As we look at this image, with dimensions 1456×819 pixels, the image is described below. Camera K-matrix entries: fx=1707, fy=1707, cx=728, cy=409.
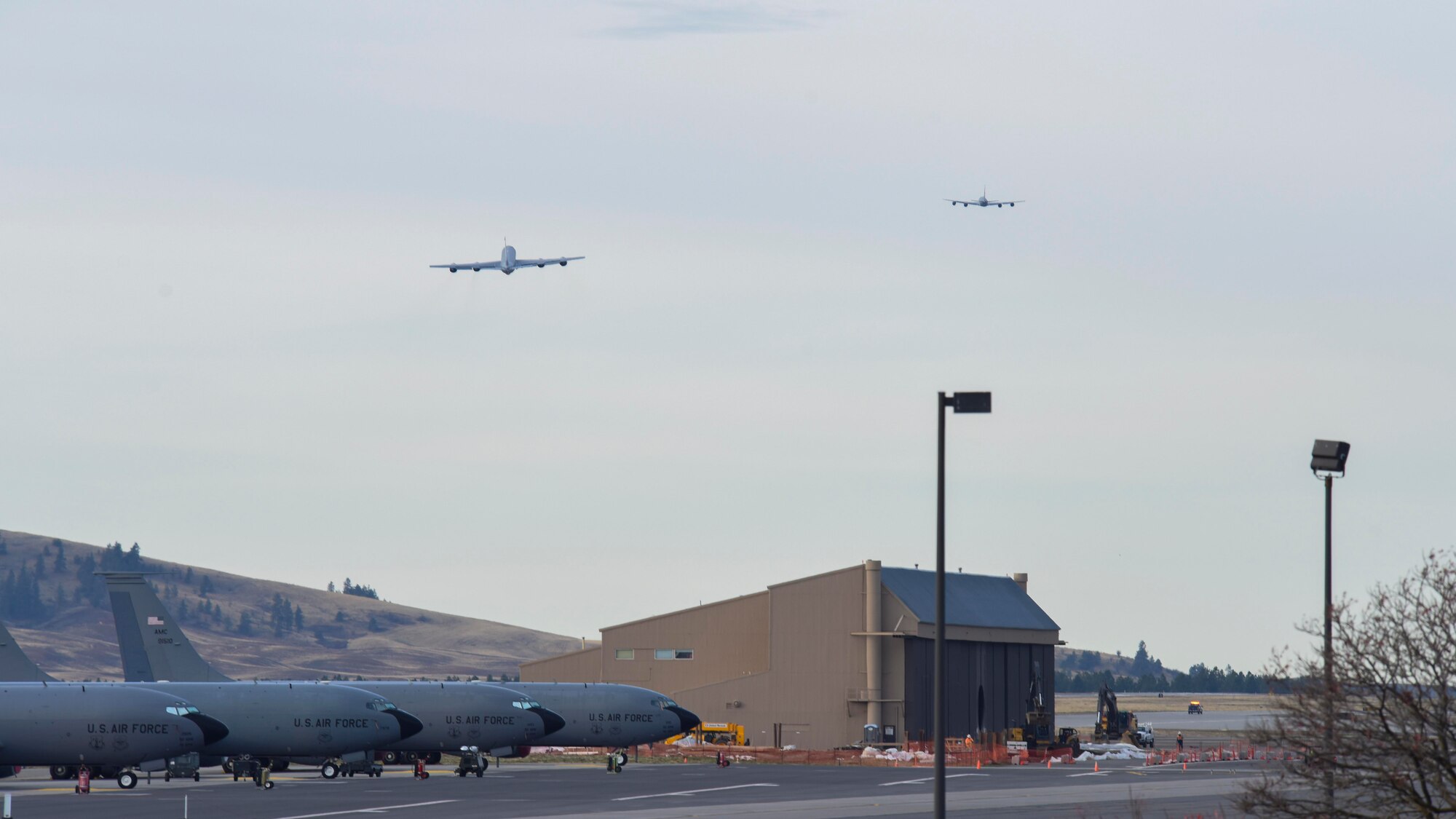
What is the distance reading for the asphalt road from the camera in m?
54.3

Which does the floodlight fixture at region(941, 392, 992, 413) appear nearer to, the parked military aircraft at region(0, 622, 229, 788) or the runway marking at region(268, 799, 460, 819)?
the runway marking at region(268, 799, 460, 819)

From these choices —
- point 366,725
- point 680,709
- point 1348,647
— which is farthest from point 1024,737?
point 1348,647

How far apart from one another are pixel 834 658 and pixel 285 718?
36302mm

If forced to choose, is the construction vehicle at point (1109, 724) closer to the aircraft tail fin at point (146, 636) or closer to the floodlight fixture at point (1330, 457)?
the aircraft tail fin at point (146, 636)

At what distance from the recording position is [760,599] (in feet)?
350

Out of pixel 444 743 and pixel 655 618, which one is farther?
pixel 655 618

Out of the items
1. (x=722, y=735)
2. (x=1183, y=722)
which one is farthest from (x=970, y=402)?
(x=1183, y=722)

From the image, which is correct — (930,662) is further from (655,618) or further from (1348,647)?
(1348,647)

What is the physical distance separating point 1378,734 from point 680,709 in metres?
67.8

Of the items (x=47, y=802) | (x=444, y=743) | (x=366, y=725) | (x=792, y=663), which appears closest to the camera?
(x=47, y=802)

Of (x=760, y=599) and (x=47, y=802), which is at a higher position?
(x=760, y=599)

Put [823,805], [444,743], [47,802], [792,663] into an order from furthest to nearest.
Answer: [792,663] → [444,743] → [47,802] → [823,805]

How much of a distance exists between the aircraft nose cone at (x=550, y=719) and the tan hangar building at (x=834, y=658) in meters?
18.2

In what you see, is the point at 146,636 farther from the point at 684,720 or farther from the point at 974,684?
the point at 974,684
